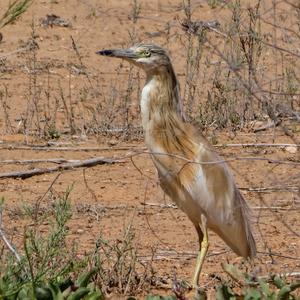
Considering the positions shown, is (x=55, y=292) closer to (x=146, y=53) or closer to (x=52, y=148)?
(x=146, y=53)

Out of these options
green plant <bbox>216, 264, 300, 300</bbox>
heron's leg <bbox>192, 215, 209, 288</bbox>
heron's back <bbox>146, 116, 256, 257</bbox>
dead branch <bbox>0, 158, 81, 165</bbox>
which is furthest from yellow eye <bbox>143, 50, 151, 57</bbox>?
green plant <bbox>216, 264, 300, 300</bbox>

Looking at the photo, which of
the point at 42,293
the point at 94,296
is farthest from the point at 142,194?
the point at 42,293

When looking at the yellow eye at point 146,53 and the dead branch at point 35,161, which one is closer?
the yellow eye at point 146,53

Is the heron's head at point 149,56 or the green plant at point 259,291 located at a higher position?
the heron's head at point 149,56

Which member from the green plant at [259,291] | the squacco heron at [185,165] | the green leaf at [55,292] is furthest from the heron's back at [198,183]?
the green leaf at [55,292]

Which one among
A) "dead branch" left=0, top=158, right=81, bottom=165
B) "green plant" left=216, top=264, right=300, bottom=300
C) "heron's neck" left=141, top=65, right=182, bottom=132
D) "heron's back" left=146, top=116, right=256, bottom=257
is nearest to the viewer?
"green plant" left=216, top=264, right=300, bottom=300

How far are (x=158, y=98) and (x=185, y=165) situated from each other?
20.6 inches

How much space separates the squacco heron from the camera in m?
6.92

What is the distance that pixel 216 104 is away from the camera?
32.6ft

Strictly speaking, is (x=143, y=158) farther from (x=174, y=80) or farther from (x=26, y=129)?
(x=174, y=80)

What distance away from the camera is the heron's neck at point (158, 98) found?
7.04m

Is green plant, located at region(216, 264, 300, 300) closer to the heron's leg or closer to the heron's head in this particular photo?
the heron's leg

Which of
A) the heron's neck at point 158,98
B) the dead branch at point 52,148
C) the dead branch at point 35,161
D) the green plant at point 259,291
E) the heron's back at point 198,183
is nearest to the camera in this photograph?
the green plant at point 259,291

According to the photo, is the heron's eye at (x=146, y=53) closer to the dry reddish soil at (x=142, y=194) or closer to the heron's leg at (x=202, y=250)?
the dry reddish soil at (x=142, y=194)
